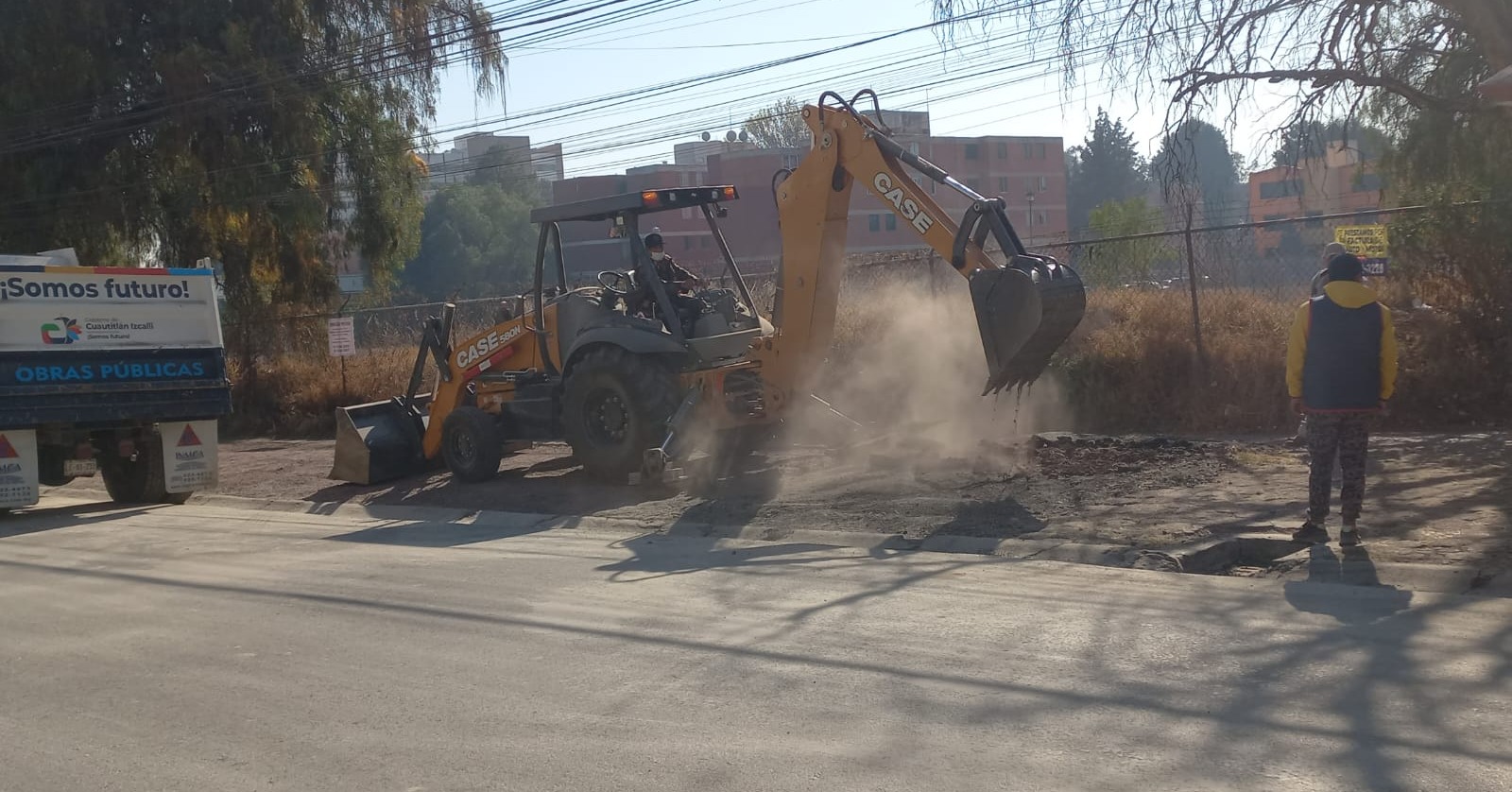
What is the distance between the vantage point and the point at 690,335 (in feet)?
43.4

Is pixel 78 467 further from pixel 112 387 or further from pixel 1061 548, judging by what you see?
pixel 1061 548

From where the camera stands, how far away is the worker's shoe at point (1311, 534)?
8508 mm

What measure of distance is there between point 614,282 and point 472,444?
2.35 metres

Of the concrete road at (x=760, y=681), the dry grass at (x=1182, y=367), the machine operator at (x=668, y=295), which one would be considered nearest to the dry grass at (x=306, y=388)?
the machine operator at (x=668, y=295)

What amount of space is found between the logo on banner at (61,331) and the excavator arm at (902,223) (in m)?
7.49

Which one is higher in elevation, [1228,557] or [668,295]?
[668,295]

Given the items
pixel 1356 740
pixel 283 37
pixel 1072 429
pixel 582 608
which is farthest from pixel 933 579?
pixel 283 37

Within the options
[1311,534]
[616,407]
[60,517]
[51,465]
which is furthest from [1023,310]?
[51,465]

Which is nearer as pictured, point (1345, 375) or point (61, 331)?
point (1345, 375)

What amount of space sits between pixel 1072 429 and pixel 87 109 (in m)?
20.7

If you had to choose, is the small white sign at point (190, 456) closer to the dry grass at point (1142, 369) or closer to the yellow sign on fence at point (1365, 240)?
the dry grass at point (1142, 369)

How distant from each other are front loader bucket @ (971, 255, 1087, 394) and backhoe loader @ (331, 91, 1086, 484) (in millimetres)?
16

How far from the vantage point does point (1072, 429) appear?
50.8 feet

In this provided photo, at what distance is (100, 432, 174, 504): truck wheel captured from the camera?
15.7m
